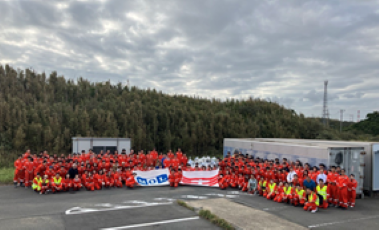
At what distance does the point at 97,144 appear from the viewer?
1677 centimetres

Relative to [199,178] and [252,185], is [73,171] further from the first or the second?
[252,185]

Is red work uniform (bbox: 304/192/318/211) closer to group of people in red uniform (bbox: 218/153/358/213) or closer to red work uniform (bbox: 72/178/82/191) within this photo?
group of people in red uniform (bbox: 218/153/358/213)

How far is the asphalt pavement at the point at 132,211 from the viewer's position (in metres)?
7.39

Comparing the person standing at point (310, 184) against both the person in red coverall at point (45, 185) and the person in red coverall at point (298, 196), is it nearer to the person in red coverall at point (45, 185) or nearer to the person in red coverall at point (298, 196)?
the person in red coverall at point (298, 196)

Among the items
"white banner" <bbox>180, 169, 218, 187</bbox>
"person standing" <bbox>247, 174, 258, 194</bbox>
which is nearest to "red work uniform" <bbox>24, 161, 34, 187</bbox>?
"white banner" <bbox>180, 169, 218, 187</bbox>

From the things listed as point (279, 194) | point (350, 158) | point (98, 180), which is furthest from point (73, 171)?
point (350, 158)

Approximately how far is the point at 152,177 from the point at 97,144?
534 cm

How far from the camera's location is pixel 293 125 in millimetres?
34750

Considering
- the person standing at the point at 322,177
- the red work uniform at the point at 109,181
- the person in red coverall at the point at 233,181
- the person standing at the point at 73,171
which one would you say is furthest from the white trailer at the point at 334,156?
the person standing at the point at 73,171

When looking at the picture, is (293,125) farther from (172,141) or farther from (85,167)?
(85,167)

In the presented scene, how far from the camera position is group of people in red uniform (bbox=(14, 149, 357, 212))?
9.65 metres

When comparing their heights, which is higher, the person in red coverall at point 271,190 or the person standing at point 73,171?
the person standing at point 73,171


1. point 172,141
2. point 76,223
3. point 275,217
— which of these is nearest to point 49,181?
point 76,223

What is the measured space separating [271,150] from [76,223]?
979cm
